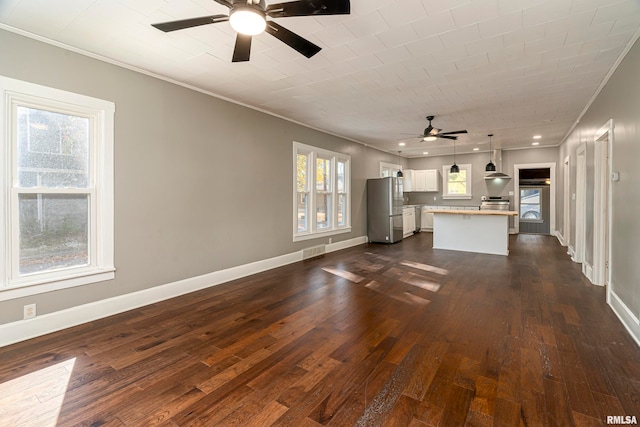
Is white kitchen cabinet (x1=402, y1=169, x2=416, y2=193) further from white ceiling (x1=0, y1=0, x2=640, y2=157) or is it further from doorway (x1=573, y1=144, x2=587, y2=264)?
white ceiling (x1=0, y1=0, x2=640, y2=157)

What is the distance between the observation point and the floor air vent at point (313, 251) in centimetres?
605

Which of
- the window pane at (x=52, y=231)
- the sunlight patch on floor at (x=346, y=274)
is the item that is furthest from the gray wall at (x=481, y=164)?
the window pane at (x=52, y=231)

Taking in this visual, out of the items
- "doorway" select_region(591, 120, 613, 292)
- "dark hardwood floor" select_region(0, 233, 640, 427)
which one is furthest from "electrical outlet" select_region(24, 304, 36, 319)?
"doorway" select_region(591, 120, 613, 292)

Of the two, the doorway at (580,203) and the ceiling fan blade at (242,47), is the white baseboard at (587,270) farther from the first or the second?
the ceiling fan blade at (242,47)

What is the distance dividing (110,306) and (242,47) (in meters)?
2.98

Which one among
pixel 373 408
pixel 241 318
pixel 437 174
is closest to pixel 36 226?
pixel 241 318

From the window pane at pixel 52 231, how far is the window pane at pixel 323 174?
4.24m

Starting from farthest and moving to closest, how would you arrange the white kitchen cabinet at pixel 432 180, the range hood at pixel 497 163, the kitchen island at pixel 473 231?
the white kitchen cabinet at pixel 432 180 < the range hood at pixel 497 163 < the kitchen island at pixel 473 231

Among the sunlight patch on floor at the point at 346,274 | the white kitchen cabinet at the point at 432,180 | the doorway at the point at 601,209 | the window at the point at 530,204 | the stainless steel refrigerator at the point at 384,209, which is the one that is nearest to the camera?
the doorway at the point at 601,209

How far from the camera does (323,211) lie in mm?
6805

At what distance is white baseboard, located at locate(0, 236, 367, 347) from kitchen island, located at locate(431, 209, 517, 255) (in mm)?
4492

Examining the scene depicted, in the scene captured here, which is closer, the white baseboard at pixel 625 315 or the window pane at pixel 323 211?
the white baseboard at pixel 625 315

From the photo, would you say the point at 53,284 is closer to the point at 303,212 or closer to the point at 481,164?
the point at 303,212

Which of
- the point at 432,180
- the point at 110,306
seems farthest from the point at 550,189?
the point at 110,306
